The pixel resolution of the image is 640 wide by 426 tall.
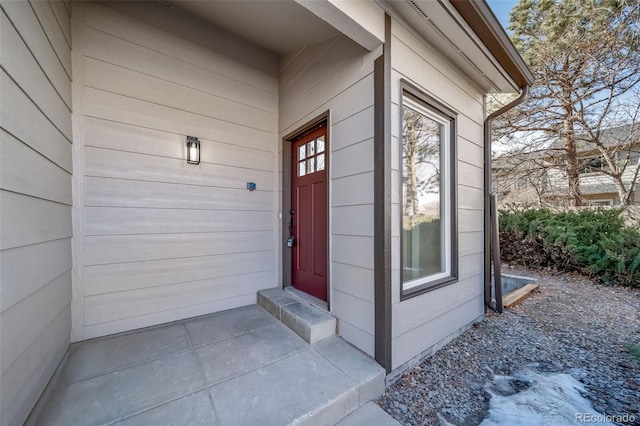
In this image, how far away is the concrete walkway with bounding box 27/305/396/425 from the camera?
1.37 m

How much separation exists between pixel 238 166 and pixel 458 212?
2.49m

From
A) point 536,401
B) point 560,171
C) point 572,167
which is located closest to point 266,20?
point 536,401

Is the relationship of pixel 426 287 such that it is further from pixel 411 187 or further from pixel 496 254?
pixel 496 254

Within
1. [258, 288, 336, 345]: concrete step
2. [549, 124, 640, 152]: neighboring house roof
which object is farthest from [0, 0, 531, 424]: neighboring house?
[549, 124, 640, 152]: neighboring house roof

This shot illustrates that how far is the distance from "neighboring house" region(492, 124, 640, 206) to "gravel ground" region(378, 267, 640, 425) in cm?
349

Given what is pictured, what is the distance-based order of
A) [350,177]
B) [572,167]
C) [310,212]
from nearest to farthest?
[350,177], [310,212], [572,167]

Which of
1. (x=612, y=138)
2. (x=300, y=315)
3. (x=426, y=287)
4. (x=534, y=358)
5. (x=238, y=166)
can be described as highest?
(x=612, y=138)

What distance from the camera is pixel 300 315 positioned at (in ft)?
7.46

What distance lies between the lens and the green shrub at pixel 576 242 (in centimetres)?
378

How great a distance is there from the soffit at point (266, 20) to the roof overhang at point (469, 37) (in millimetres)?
808

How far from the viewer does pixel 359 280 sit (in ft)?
6.61

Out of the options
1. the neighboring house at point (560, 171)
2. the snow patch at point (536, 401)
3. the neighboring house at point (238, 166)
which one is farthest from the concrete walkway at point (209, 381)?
the neighboring house at point (560, 171)

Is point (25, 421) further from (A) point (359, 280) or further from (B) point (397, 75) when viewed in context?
(B) point (397, 75)

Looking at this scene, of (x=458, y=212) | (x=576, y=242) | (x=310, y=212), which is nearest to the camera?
(x=458, y=212)
